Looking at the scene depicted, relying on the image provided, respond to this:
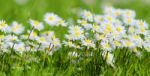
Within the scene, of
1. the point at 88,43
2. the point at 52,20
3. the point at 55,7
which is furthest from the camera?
the point at 55,7

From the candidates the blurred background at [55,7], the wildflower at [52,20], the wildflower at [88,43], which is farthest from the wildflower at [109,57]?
the blurred background at [55,7]

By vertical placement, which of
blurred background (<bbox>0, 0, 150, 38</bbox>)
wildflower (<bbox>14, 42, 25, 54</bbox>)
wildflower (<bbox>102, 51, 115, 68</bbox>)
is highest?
blurred background (<bbox>0, 0, 150, 38</bbox>)

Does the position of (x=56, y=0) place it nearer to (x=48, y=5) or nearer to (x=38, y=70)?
(x=48, y=5)

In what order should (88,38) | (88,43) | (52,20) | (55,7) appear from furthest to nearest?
(55,7), (52,20), (88,38), (88,43)

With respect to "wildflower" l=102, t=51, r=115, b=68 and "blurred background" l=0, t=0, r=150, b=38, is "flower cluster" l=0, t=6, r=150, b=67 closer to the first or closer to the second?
"wildflower" l=102, t=51, r=115, b=68

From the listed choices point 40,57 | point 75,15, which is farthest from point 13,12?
point 40,57

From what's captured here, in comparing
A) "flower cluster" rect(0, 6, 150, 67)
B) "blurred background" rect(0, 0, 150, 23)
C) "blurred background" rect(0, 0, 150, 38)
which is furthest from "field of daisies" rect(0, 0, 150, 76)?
"blurred background" rect(0, 0, 150, 23)

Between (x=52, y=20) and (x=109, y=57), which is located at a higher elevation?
(x=52, y=20)

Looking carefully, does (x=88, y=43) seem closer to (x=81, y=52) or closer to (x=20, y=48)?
(x=81, y=52)

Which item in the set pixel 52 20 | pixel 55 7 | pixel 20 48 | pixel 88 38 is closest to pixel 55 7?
pixel 55 7
